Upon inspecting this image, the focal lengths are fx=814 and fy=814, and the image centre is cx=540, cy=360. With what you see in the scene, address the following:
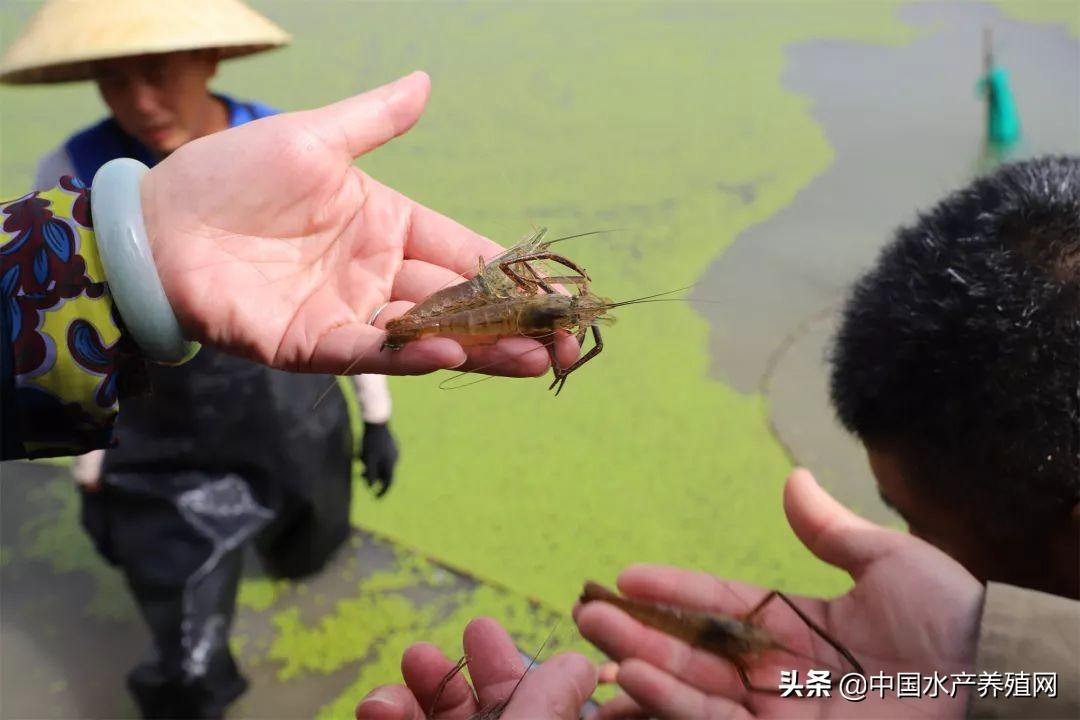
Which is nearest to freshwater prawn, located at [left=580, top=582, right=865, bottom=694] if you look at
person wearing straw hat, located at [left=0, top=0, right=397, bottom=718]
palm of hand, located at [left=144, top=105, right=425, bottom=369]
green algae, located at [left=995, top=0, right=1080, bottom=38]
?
palm of hand, located at [left=144, top=105, right=425, bottom=369]

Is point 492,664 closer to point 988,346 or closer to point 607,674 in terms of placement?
point 607,674

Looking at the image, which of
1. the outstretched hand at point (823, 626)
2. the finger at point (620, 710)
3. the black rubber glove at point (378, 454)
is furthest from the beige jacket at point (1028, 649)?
the black rubber glove at point (378, 454)

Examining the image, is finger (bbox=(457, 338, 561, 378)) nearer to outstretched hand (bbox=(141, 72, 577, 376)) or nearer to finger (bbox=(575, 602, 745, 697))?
outstretched hand (bbox=(141, 72, 577, 376))

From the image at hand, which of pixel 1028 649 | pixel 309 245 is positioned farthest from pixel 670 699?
pixel 309 245

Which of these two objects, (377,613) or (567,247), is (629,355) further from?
(377,613)

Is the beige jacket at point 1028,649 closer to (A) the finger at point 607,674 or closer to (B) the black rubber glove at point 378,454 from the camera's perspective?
(A) the finger at point 607,674
